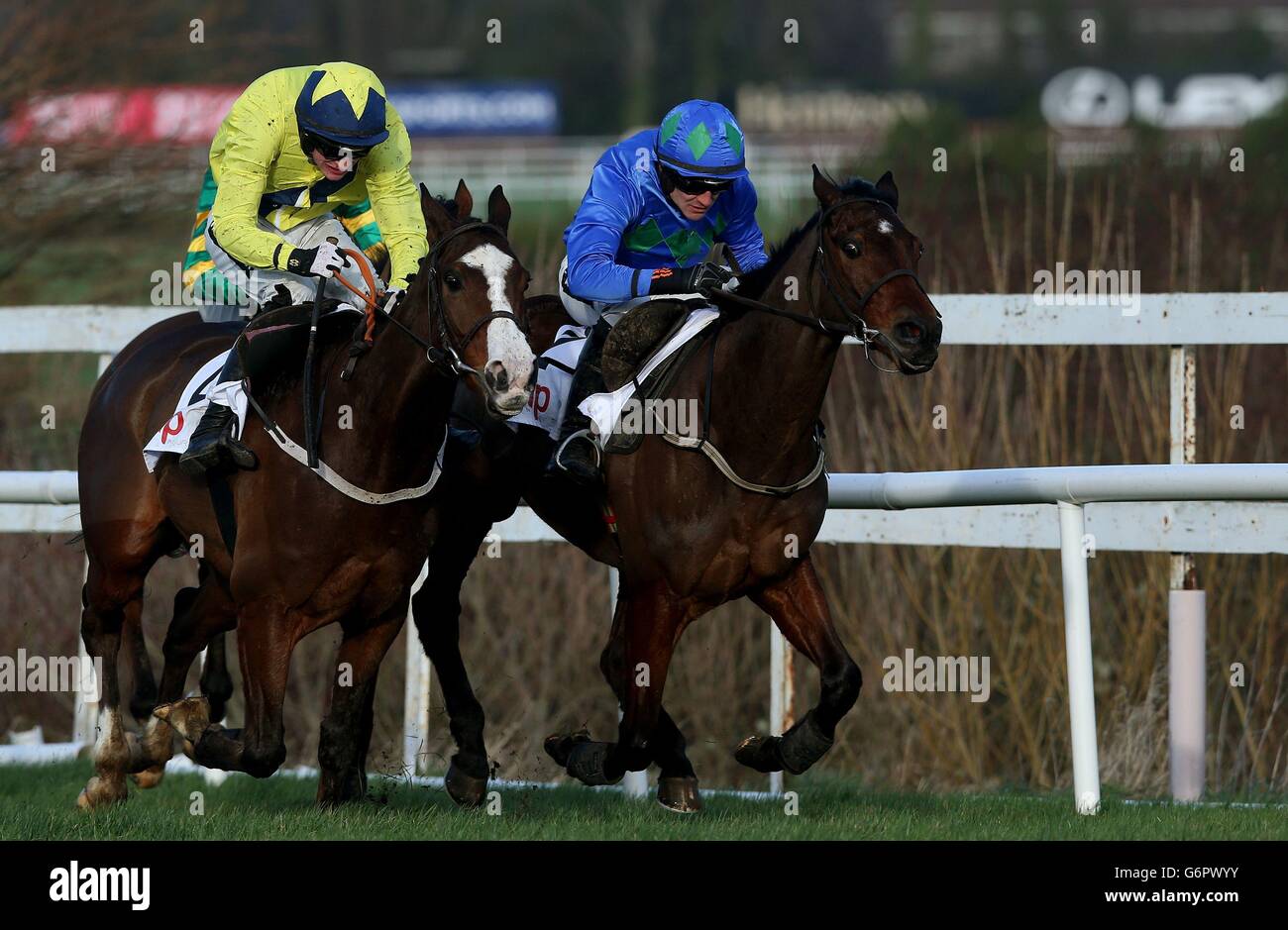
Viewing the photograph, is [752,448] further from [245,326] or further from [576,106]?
[576,106]

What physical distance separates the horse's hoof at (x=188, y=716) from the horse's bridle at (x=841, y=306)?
2.14 m

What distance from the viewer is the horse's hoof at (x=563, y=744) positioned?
21.0 feet

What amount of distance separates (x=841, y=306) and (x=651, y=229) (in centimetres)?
112

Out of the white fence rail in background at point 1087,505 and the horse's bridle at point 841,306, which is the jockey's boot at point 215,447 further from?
the white fence rail in background at point 1087,505

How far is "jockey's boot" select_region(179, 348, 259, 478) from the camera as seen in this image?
6.16m

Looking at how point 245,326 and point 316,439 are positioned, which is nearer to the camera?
point 316,439

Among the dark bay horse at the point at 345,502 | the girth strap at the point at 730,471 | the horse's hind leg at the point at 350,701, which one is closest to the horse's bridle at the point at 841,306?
the girth strap at the point at 730,471

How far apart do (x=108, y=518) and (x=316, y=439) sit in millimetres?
1275

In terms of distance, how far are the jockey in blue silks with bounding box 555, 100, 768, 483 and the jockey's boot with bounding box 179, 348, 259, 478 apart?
39.2 inches

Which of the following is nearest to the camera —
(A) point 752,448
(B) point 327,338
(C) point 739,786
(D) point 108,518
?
(A) point 752,448

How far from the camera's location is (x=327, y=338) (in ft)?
20.9

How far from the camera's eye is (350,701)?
6.43m

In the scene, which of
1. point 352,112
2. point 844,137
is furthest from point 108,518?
point 844,137

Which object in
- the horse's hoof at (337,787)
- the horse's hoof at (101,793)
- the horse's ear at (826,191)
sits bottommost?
the horse's hoof at (101,793)
